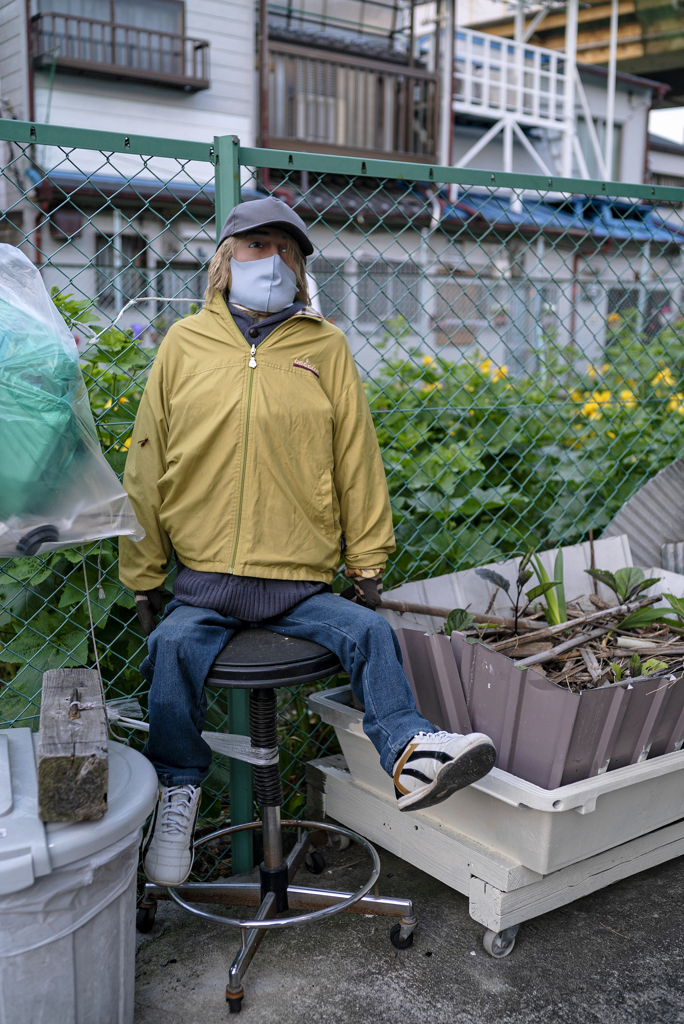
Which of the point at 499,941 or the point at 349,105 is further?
the point at 349,105

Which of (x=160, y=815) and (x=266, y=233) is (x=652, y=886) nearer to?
(x=160, y=815)

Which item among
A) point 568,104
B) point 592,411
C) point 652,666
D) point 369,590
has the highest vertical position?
point 568,104

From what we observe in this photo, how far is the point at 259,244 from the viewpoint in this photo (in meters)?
2.02

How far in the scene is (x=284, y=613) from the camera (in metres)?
2.00

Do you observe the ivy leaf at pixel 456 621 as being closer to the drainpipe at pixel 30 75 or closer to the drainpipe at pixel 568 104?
the drainpipe at pixel 30 75

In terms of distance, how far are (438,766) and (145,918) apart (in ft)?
3.11

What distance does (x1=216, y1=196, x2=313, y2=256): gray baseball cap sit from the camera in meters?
1.94

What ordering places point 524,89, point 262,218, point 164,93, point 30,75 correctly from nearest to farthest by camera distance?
point 262,218 → point 30,75 → point 164,93 → point 524,89

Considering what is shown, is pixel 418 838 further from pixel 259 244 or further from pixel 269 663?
pixel 259 244

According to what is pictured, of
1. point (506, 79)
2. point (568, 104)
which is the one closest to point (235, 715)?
point (506, 79)

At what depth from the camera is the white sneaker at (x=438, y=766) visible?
1.68m

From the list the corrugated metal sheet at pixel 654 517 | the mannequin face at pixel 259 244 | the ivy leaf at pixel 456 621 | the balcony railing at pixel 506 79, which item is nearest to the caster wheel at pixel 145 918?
the ivy leaf at pixel 456 621

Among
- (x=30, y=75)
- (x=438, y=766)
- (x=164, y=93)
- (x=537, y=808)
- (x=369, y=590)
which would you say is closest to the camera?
(x=438, y=766)

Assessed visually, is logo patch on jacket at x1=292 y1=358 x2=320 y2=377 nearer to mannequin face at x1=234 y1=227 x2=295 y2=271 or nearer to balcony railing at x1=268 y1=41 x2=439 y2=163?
mannequin face at x1=234 y1=227 x2=295 y2=271
